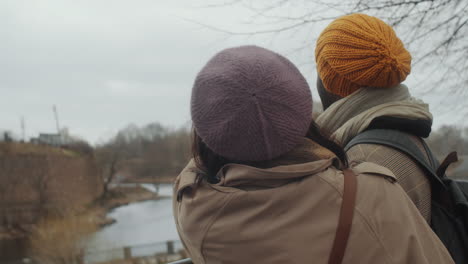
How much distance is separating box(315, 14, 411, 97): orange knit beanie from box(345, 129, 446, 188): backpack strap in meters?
0.19

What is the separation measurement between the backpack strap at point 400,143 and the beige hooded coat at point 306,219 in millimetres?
284

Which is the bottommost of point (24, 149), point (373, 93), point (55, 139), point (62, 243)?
point (55, 139)

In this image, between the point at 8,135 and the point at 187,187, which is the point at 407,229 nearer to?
the point at 187,187

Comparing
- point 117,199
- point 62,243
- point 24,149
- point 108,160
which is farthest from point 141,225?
point 62,243

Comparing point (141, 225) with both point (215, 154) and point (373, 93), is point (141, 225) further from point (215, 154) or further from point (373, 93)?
point (215, 154)

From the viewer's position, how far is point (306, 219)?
31.1 inches

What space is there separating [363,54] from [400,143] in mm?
304

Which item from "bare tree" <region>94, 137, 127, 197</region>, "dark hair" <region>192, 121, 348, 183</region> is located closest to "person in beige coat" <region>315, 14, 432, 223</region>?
"dark hair" <region>192, 121, 348, 183</region>

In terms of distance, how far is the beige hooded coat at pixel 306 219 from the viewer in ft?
2.52

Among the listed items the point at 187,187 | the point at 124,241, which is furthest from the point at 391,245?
the point at 124,241

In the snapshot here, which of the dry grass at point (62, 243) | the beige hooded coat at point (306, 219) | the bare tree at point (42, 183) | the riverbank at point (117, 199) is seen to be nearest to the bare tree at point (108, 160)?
the riverbank at point (117, 199)

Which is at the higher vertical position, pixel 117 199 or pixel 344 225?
pixel 344 225

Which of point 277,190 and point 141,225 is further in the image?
point 141,225

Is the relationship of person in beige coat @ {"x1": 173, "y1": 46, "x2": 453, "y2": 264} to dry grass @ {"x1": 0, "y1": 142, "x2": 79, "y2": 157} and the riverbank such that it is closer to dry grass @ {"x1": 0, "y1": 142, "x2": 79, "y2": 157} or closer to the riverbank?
dry grass @ {"x1": 0, "y1": 142, "x2": 79, "y2": 157}
